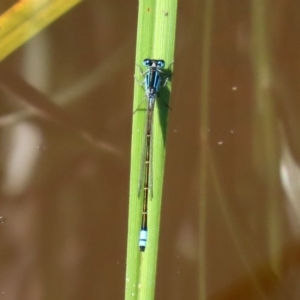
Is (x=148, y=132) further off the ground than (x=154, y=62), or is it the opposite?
(x=154, y=62)

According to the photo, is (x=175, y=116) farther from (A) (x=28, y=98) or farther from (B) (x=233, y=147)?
(A) (x=28, y=98)

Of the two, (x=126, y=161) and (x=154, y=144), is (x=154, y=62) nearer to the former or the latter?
(x=154, y=144)

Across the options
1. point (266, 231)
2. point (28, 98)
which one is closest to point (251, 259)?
point (266, 231)

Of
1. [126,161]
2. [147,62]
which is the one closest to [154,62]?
[147,62]

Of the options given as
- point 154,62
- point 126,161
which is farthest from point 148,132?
point 126,161

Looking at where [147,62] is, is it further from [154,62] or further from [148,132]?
[148,132]

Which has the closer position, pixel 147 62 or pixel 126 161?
pixel 147 62

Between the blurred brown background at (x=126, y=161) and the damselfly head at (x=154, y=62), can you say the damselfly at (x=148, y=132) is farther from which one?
the blurred brown background at (x=126, y=161)
